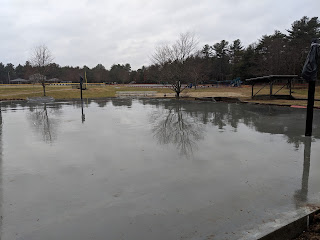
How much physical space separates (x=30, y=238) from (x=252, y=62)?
59011mm

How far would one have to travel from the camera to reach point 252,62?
5509cm

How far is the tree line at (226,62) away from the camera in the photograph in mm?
29344

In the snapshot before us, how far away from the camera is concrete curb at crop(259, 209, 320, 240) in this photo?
272cm

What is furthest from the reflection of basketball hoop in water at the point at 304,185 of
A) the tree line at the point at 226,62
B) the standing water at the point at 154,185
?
the tree line at the point at 226,62

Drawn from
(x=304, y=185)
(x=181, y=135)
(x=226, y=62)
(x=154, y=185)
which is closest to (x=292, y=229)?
(x=304, y=185)

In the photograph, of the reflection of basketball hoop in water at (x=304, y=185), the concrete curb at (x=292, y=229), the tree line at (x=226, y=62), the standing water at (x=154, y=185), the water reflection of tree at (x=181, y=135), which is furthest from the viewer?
the tree line at (x=226, y=62)

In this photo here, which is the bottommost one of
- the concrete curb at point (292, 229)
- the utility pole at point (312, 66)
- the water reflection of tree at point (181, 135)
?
the concrete curb at point (292, 229)

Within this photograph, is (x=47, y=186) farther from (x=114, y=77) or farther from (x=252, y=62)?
(x=114, y=77)

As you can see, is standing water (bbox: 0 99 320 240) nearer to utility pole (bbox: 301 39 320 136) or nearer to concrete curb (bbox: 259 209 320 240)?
concrete curb (bbox: 259 209 320 240)

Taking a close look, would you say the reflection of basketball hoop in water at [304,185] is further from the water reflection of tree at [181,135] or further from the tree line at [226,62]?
the tree line at [226,62]

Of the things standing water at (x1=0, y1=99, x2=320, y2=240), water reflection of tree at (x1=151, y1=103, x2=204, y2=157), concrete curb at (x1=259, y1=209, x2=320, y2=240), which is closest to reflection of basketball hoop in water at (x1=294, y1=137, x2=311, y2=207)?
standing water at (x1=0, y1=99, x2=320, y2=240)

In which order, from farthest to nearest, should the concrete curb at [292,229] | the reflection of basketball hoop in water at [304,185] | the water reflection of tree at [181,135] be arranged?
the water reflection of tree at [181,135], the reflection of basketball hoop in water at [304,185], the concrete curb at [292,229]

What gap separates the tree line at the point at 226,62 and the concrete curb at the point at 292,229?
2505 cm

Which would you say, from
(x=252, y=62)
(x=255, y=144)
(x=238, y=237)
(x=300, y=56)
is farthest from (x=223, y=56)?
(x=238, y=237)
